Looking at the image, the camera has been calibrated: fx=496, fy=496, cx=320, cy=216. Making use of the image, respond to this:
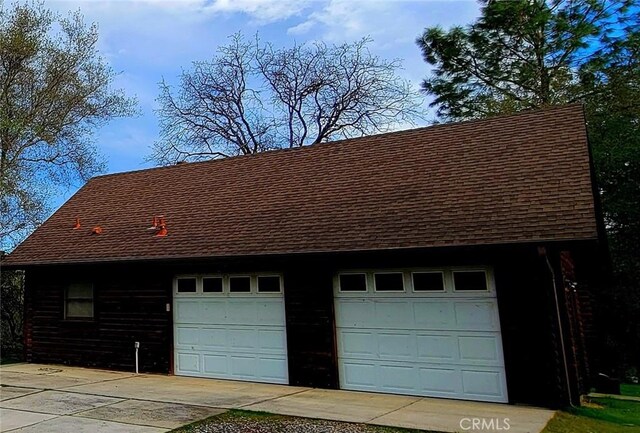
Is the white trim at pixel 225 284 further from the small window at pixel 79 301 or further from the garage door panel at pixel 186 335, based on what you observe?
the small window at pixel 79 301

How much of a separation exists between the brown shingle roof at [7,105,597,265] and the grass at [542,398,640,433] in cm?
230

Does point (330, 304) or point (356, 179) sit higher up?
point (356, 179)

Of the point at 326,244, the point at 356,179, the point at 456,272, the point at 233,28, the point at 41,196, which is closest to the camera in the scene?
the point at 456,272

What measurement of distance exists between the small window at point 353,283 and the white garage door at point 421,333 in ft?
0.06

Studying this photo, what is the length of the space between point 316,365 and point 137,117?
1355 cm

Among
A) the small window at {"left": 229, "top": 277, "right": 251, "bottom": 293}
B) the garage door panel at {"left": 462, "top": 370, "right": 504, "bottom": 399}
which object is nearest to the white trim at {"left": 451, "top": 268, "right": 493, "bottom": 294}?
the garage door panel at {"left": 462, "top": 370, "right": 504, "bottom": 399}

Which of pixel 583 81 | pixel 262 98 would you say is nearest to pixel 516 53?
pixel 583 81

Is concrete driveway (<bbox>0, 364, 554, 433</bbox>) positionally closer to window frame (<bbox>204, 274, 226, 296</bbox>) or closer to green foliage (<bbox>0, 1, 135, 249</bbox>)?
window frame (<bbox>204, 274, 226, 296</bbox>)

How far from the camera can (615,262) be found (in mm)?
13477

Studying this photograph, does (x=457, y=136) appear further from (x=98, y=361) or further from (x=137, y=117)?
(x=137, y=117)

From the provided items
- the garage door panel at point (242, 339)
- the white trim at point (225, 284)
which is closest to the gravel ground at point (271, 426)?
the garage door panel at point (242, 339)

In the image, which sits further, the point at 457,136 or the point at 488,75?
the point at 488,75

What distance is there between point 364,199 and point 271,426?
15.3 ft

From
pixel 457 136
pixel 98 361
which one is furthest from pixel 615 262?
pixel 98 361
